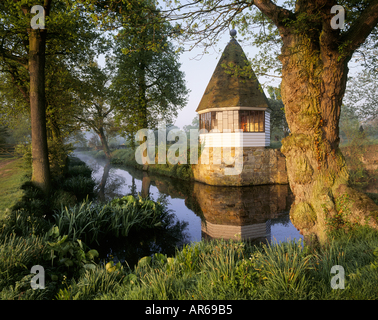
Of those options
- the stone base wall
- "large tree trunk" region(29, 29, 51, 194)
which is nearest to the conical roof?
the stone base wall

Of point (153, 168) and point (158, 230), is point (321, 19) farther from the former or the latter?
point (153, 168)

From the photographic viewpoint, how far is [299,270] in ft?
9.18

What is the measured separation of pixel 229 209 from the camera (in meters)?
10.5

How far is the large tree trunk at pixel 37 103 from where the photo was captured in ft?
26.8

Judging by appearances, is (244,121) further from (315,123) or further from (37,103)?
(37,103)

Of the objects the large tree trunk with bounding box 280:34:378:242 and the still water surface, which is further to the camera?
the still water surface

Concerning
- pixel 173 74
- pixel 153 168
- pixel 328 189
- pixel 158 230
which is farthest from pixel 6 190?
pixel 173 74

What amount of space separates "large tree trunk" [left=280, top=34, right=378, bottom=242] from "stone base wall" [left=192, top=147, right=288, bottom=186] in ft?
31.0

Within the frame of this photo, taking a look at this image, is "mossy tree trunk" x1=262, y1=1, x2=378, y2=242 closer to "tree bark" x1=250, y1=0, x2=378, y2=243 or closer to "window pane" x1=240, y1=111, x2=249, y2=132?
"tree bark" x1=250, y1=0, x2=378, y2=243

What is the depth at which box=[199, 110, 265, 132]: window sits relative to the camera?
611 inches

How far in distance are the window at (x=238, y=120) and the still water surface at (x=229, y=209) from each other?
13.7ft

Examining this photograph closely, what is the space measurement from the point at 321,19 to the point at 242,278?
234 inches

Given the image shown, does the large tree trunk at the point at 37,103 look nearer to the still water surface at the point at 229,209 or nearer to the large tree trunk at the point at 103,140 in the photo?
the still water surface at the point at 229,209

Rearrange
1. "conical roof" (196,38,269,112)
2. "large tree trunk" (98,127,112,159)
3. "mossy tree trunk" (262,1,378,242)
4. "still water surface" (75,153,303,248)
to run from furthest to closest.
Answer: "large tree trunk" (98,127,112,159) < "conical roof" (196,38,269,112) < "still water surface" (75,153,303,248) < "mossy tree trunk" (262,1,378,242)
